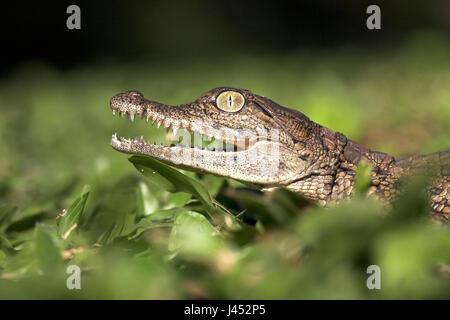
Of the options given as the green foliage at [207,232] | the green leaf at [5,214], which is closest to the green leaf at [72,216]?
the green foliage at [207,232]

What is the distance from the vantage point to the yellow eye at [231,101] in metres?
2.52

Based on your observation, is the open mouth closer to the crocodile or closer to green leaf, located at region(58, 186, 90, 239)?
the crocodile

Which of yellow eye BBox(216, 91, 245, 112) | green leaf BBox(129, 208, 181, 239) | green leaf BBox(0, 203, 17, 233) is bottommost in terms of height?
green leaf BBox(129, 208, 181, 239)

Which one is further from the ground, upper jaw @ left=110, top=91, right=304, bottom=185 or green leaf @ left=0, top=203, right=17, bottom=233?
upper jaw @ left=110, top=91, right=304, bottom=185

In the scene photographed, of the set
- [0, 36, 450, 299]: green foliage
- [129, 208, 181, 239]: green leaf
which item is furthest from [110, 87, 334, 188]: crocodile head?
[129, 208, 181, 239]: green leaf

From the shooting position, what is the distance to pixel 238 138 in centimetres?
250

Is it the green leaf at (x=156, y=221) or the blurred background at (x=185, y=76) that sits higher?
the blurred background at (x=185, y=76)

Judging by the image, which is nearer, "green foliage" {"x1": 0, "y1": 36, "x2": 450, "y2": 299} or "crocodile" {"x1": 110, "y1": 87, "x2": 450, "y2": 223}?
"green foliage" {"x1": 0, "y1": 36, "x2": 450, "y2": 299}

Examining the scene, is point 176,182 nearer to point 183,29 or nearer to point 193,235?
point 193,235

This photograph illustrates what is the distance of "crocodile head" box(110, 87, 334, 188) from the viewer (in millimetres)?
2371

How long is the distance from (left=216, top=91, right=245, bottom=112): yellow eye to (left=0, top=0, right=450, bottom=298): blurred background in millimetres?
384

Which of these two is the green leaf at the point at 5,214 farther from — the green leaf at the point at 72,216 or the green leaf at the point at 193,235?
the green leaf at the point at 193,235

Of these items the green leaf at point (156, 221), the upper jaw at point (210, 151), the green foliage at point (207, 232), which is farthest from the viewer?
the upper jaw at point (210, 151)

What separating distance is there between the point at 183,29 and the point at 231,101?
28.2 ft
